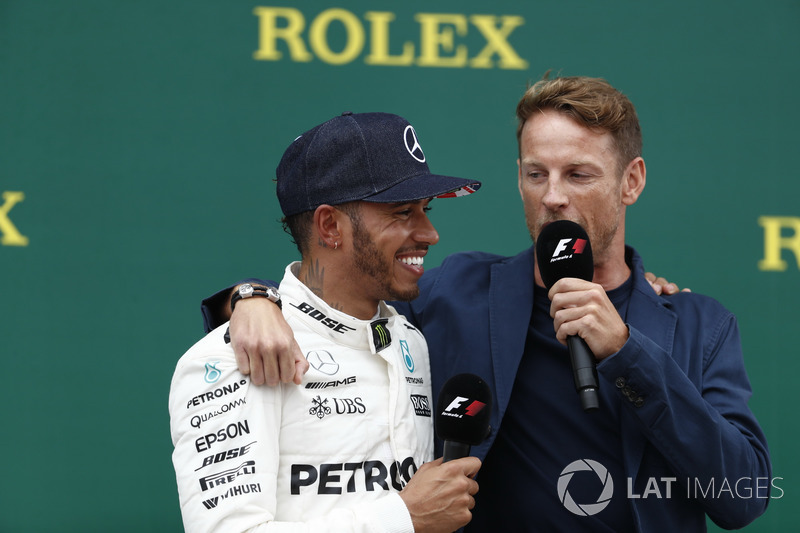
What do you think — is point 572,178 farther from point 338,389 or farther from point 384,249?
point 338,389

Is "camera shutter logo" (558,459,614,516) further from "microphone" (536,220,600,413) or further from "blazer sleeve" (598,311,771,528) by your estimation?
"microphone" (536,220,600,413)

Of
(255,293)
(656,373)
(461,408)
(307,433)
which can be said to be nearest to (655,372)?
(656,373)

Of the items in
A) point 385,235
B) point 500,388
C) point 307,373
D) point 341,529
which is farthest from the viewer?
point 500,388

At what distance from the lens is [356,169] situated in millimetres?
1703

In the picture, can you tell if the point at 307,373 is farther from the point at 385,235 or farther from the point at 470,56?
the point at 470,56

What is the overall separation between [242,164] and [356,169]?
136 centimetres

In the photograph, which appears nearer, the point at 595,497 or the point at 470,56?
the point at 595,497

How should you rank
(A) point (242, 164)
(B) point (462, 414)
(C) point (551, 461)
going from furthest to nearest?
(A) point (242, 164) → (C) point (551, 461) → (B) point (462, 414)

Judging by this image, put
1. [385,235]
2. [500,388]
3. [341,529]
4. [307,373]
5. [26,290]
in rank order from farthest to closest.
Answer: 1. [26,290]
2. [500,388]
3. [385,235]
4. [307,373]
5. [341,529]

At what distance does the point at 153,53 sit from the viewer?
296 cm

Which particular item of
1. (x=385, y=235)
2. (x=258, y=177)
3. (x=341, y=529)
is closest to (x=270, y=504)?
(x=341, y=529)

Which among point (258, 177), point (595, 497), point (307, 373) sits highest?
point (258, 177)

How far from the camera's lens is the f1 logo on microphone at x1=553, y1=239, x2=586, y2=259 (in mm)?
1661

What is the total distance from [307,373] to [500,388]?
0.48 meters
